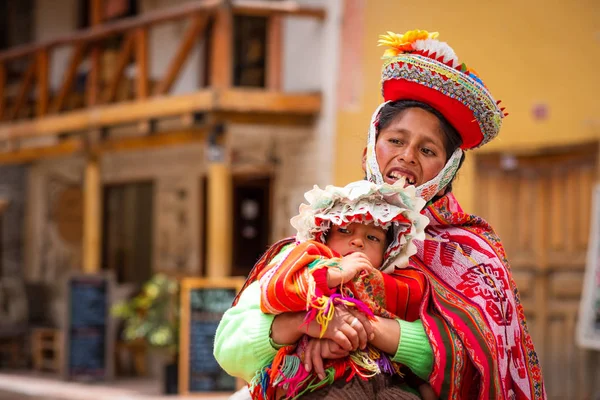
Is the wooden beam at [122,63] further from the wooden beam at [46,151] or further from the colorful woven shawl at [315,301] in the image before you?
the colorful woven shawl at [315,301]

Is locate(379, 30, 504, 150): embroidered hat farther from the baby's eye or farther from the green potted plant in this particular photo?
the green potted plant

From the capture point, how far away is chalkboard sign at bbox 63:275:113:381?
11.4 meters

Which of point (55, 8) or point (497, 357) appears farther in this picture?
point (55, 8)

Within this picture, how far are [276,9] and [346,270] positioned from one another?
7.96 metres

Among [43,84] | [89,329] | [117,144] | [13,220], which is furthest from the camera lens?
[13,220]

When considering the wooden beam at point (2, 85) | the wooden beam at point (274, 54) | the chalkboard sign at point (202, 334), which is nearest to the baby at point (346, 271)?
the chalkboard sign at point (202, 334)

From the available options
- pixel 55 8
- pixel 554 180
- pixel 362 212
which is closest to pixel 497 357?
pixel 362 212

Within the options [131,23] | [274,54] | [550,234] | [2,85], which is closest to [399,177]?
[550,234]

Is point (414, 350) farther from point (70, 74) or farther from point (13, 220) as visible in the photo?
point (13, 220)

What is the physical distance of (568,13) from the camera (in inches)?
334

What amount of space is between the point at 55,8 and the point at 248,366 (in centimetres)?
1350

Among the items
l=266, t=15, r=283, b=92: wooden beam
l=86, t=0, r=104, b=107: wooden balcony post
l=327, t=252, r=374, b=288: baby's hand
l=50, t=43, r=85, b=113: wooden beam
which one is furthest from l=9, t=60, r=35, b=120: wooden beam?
l=327, t=252, r=374, b=288: baby's hand

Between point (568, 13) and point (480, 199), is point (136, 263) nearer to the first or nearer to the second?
point (480, 199)

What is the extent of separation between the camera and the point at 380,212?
8.79 feet
